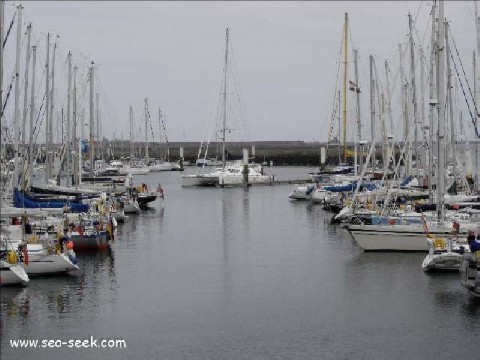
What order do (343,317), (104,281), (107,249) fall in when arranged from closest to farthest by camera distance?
(343,317)
(104,281)
(107,249)

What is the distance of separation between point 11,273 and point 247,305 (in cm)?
804

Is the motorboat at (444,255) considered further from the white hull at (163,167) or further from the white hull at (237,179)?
the white hull at (163,167)

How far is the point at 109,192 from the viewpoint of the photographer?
61.2 metres

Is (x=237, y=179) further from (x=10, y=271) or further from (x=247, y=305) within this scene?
(x=247, y=305)

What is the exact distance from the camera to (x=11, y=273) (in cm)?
2811

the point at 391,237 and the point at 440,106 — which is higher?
the point at 440,106

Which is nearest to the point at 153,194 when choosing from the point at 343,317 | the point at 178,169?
the point at 343,317

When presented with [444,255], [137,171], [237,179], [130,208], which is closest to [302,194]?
[130,208]

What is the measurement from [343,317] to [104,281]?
9882mm

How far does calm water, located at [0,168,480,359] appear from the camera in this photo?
22203mm

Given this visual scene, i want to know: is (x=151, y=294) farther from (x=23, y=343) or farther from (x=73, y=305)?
(x=23, y=343)

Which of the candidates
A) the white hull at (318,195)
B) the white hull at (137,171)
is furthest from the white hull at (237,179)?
the white hull at (137,171)

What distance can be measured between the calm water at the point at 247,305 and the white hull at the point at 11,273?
0.38 metres

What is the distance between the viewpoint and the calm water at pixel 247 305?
22.2 metres
